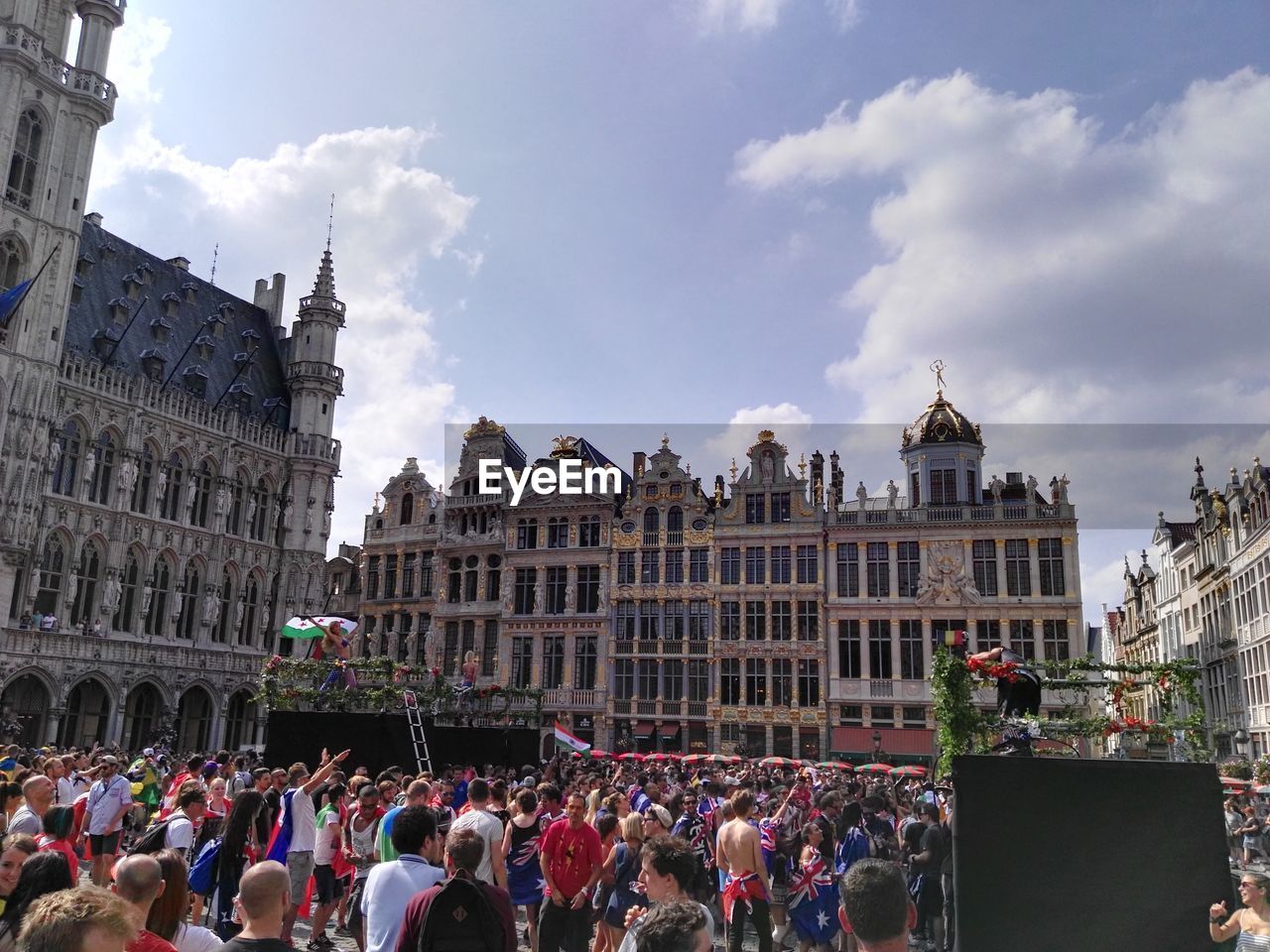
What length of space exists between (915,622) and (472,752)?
21.4 m

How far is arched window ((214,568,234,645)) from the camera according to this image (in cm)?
4175

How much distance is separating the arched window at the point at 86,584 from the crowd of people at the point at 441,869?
24.0 m

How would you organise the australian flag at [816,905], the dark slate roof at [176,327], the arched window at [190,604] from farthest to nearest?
1. the arched window at [190,604]
2. the dark slate roof at [176,327]
3. the australian flag at [816,905]

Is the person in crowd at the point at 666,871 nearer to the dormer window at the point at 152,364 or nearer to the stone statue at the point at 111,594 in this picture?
the stone statue at the point at 111,594

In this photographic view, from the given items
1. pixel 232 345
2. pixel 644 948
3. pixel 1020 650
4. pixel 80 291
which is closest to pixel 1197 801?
pixel 644 948

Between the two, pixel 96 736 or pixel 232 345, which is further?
pixel 232 345

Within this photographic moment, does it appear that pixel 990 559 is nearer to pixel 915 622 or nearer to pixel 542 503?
pixel 915 622

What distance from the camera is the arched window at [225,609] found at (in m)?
41.8

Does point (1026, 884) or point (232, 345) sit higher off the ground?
point (232, 345)

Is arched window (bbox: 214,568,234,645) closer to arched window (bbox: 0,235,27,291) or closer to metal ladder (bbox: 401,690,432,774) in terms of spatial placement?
arched window (bbox: 0,235,27,291)

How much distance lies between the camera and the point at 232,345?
155ft

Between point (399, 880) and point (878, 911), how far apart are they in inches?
110

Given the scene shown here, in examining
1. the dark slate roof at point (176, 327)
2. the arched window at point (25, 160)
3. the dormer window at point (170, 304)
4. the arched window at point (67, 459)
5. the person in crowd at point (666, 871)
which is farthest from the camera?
the dormer window at point (170, 304)

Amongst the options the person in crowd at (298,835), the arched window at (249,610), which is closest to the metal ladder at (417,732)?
the person in crowd at (298,835)
